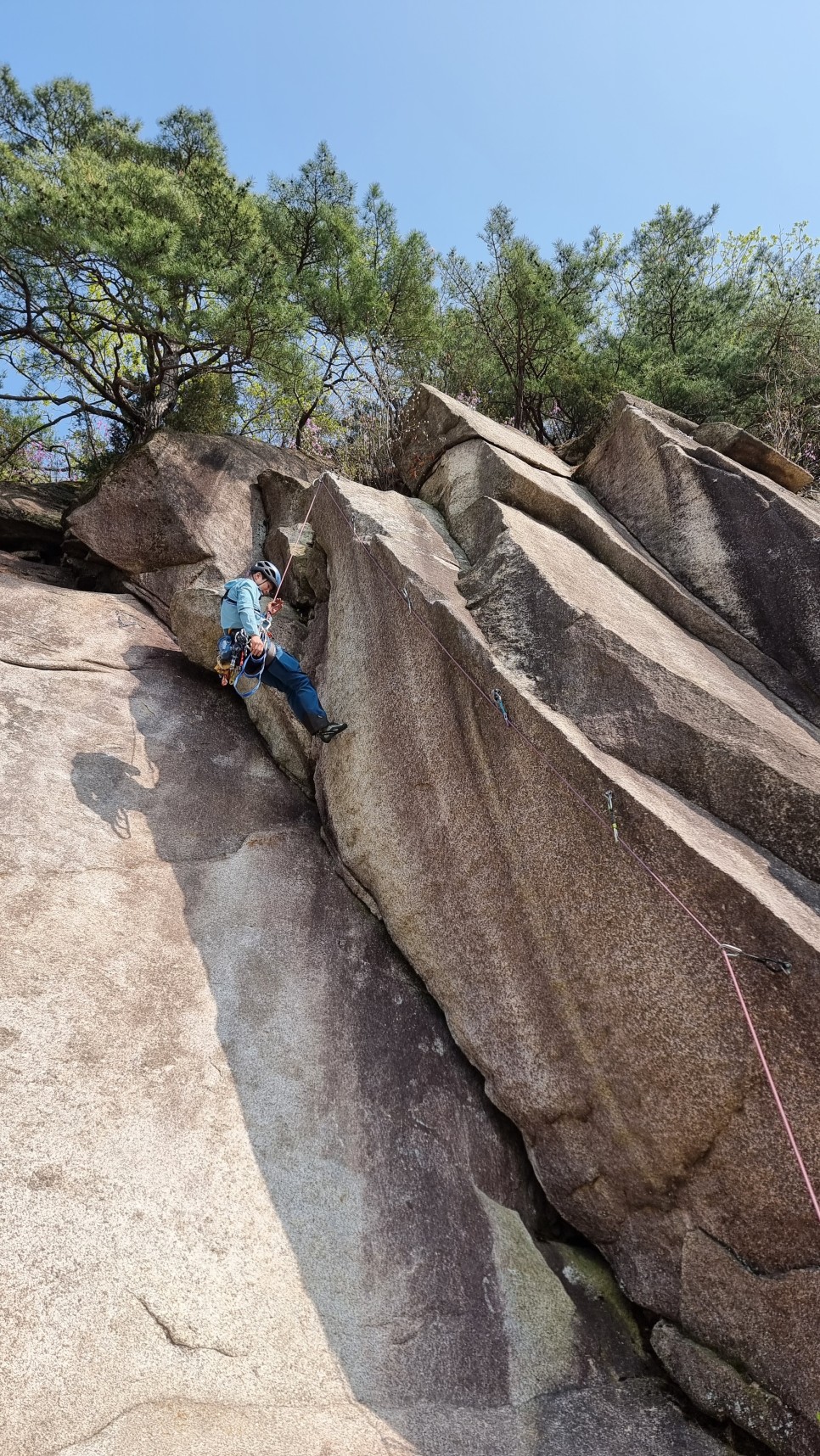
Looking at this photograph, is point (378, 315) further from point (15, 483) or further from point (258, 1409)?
point (258, 1409)

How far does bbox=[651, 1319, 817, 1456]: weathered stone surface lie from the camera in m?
4.25

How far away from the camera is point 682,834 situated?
16.1 ft

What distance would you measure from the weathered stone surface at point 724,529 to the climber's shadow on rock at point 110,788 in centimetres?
581

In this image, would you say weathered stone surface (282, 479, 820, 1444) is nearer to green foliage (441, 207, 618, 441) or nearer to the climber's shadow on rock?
the climber's shadow on rock

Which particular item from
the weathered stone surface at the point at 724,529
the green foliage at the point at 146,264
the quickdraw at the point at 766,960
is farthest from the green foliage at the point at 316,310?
the quickdraw at the point at 766,960

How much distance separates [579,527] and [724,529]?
145 centimetres

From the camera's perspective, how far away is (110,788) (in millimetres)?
7180

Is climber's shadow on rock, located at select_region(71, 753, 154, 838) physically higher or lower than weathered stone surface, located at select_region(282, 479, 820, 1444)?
lower

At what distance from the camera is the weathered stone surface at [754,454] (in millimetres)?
9180

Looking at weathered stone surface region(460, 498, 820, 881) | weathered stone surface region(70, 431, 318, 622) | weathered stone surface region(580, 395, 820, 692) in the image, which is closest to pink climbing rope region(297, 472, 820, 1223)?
weathered stone surface region(460, 498, 820, 881)

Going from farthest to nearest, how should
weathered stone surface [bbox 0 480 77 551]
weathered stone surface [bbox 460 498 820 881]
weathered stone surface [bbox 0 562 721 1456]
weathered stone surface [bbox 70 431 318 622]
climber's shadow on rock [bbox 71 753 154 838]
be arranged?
weathered stone surface [bbox 0 480 77 551] → weathered stone surface [bbox 70 431 318 622] → climber's shadow on rock [bbox 71 753 154 838] → weathered stone surface [bbox 460 498 820 881] → weathered stone surface [bbox 0 562 721 1456]

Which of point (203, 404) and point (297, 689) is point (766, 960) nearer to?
point (297, 689)

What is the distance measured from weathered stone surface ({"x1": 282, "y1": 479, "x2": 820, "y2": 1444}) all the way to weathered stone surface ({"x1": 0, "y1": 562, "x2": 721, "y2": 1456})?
50 centimetres

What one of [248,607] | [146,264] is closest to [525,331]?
[146,264]
